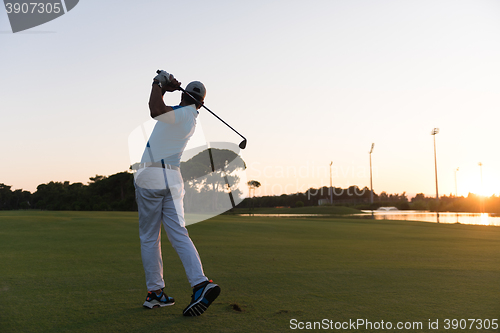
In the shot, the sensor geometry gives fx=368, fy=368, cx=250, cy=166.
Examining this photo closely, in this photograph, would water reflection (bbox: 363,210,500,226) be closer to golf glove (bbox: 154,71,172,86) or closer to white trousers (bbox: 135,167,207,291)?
white trousers (bbox: 135,167,207,291)

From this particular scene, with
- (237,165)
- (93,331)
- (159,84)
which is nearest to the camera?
(93,331)

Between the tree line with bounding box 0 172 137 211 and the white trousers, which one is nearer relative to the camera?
the white trousers

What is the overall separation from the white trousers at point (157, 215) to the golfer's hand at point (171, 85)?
0.84 metres

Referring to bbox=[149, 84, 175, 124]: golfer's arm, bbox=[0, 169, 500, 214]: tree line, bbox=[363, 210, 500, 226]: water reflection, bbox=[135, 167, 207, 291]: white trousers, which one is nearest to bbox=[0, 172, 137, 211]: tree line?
bbox=[0, 169, 500, 214]: tree line

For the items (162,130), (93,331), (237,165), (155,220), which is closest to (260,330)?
(93,331)

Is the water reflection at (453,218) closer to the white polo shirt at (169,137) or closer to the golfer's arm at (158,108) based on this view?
the white polo shirt at (169,137)

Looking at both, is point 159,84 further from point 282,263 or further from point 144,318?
point 282,263

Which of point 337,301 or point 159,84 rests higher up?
point 159,84

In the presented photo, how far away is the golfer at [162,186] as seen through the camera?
3.51 meters

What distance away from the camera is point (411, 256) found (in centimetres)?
696

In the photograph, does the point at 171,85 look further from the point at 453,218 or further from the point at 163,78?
the point at 453,218

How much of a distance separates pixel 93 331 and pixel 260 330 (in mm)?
1231

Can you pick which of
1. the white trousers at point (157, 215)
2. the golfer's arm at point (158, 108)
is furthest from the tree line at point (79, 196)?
the golfer's arm at point (158, 108)

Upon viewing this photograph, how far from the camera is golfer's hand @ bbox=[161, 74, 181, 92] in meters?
3.68
